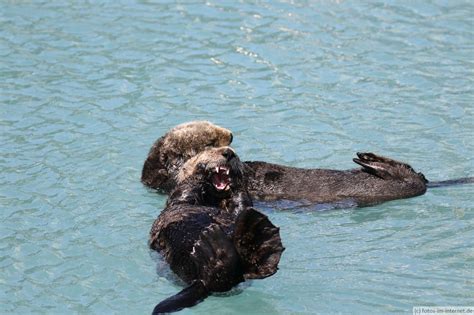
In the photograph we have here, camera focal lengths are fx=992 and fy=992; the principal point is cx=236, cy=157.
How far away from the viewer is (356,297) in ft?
17.8

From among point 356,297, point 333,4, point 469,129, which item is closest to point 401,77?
point 469,129

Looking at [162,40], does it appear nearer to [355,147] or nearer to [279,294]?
[355,147]

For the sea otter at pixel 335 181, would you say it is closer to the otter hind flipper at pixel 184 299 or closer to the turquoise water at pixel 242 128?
the turquoise water at pixel 242 128

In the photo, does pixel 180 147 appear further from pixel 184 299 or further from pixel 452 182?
pixel 184 299

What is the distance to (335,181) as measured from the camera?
7.19 metres

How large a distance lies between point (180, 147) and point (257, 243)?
2.42 m

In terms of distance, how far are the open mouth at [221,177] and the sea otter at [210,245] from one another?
212mm

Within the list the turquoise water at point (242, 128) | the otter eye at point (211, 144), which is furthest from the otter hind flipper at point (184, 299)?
the otter eye at point (211, 144)

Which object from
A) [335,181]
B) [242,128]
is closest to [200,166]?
[335,181]

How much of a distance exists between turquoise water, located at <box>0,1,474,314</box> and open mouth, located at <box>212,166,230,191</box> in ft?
1.68

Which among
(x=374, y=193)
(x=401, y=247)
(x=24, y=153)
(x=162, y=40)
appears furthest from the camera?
(x=162, y=40)

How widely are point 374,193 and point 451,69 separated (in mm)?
3331

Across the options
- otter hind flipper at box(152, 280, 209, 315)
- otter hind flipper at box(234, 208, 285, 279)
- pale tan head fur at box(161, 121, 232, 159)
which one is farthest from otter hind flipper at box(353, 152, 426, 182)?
otter hind flipper at box(152, 280, 209, 315)

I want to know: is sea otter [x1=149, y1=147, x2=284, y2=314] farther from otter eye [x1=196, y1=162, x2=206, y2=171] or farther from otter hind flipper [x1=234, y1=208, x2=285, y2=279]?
otter eye [x1=196, y1=162, x2=206, y2=171]
